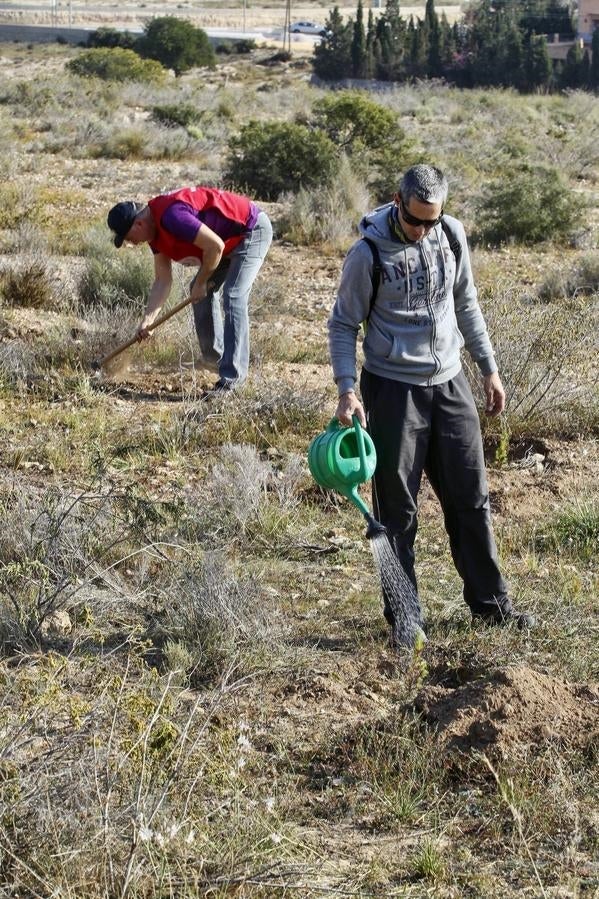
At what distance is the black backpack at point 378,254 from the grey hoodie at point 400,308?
10 mm

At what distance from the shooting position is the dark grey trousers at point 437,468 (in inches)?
163

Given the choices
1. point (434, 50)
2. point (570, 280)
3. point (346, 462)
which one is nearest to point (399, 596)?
point (346, 462)

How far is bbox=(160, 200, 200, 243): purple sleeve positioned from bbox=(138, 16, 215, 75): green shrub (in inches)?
1683

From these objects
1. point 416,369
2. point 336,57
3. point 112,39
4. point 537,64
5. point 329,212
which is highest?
point 416,369

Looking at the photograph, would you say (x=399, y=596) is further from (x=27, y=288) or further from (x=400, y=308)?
(x=27, y=288)

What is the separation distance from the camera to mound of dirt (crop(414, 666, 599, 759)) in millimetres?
3639

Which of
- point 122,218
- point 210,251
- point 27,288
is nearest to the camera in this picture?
point 122,218

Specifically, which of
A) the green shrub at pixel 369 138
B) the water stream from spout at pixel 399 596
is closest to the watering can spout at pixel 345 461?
the water stream from spout at pixel 399 596

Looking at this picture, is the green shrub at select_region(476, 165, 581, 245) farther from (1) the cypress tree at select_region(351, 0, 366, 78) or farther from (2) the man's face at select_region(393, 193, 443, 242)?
(1) the cypress tree at select_region(351, 0, 366, 78)

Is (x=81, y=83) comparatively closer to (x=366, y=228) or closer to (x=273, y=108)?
(x=273, y=108)

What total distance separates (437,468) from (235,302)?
3138mm

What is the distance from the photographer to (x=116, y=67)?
32.1 metres

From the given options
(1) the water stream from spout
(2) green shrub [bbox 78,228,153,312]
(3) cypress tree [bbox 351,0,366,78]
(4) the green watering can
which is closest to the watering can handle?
(4) the green watering can

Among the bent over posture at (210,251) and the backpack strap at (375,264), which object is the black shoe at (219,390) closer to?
Result: the bent over posture at (210,251)
